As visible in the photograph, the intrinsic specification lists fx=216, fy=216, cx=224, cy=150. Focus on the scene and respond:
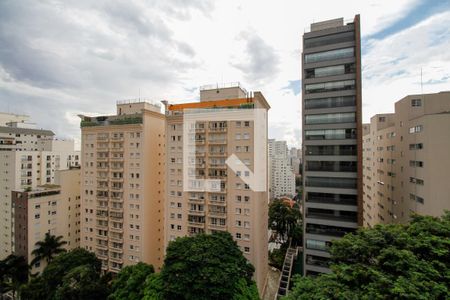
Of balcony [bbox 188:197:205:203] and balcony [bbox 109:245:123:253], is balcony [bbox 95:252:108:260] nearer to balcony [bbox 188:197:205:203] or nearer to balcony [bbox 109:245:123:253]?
balcony [bbox 109:245:123:253]

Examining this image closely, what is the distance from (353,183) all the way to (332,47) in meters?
15.3

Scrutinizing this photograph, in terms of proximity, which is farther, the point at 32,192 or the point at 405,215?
the point at 32,192

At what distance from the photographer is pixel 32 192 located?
3156 centimetres

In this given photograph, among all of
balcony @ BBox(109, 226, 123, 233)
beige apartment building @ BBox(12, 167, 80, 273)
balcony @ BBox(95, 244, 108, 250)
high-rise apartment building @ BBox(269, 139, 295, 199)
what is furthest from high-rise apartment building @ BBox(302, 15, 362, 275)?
high-rise apartment building @ BBox(269, 139, 295, 199)

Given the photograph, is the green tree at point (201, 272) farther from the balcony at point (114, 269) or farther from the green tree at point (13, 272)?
the green tree at point (13, 272)

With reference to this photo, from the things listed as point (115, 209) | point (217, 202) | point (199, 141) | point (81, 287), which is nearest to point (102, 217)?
point (115, 209)

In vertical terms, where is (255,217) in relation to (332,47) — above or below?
below

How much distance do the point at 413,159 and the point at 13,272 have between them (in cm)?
5088

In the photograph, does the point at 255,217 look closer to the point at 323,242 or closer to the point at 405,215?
the point at 323,242

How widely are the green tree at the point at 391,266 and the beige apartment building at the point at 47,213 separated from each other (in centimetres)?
3746

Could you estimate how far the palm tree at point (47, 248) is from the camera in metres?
30.7

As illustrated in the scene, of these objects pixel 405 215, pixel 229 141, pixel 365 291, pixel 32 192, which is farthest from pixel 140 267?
pixel 405 215

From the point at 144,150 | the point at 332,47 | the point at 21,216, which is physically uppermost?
the point at 332,47

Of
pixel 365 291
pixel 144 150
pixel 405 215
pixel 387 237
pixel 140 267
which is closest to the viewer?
pixel 365 291
